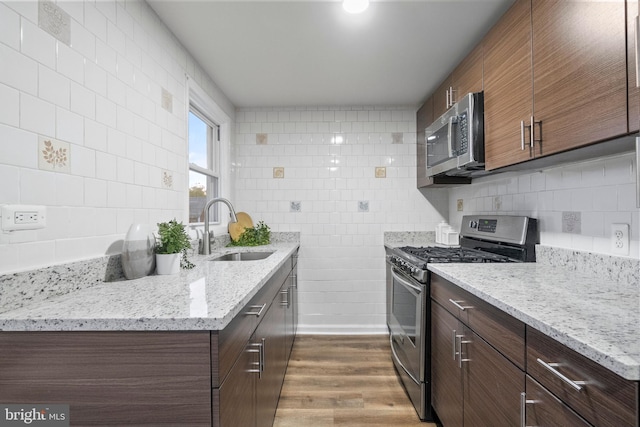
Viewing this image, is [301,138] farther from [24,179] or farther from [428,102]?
[24,179]

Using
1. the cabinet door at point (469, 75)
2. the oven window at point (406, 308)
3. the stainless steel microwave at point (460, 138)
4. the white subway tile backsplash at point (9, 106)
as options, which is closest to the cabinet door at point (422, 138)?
the stainless steel microwave at point (460, 138)

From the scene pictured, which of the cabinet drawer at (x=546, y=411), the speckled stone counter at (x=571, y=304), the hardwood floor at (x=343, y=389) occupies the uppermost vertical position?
the speckled stone counter at (x=571, y=304)

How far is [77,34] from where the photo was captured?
1184mm

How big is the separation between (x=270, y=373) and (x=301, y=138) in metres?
2.21

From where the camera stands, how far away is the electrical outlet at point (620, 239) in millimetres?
1280

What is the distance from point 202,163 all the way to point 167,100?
0.91m

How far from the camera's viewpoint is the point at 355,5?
159cm

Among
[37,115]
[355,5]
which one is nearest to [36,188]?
[37,115]

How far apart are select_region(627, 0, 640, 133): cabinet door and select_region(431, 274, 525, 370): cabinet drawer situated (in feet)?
2.28

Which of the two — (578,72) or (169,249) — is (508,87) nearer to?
(578,72)

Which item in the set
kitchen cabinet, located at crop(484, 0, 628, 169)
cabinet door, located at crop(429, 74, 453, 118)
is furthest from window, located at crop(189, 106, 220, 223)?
kitchen cabinet, located at crop(484, 0, 628, 169)

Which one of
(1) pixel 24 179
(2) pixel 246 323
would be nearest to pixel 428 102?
(2) pixel 246 323

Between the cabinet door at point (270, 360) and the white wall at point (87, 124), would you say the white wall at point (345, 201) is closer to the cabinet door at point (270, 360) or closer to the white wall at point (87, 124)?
the cabinet door at point (270, 360)

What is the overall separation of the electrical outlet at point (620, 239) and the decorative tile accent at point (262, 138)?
8.87 feet
